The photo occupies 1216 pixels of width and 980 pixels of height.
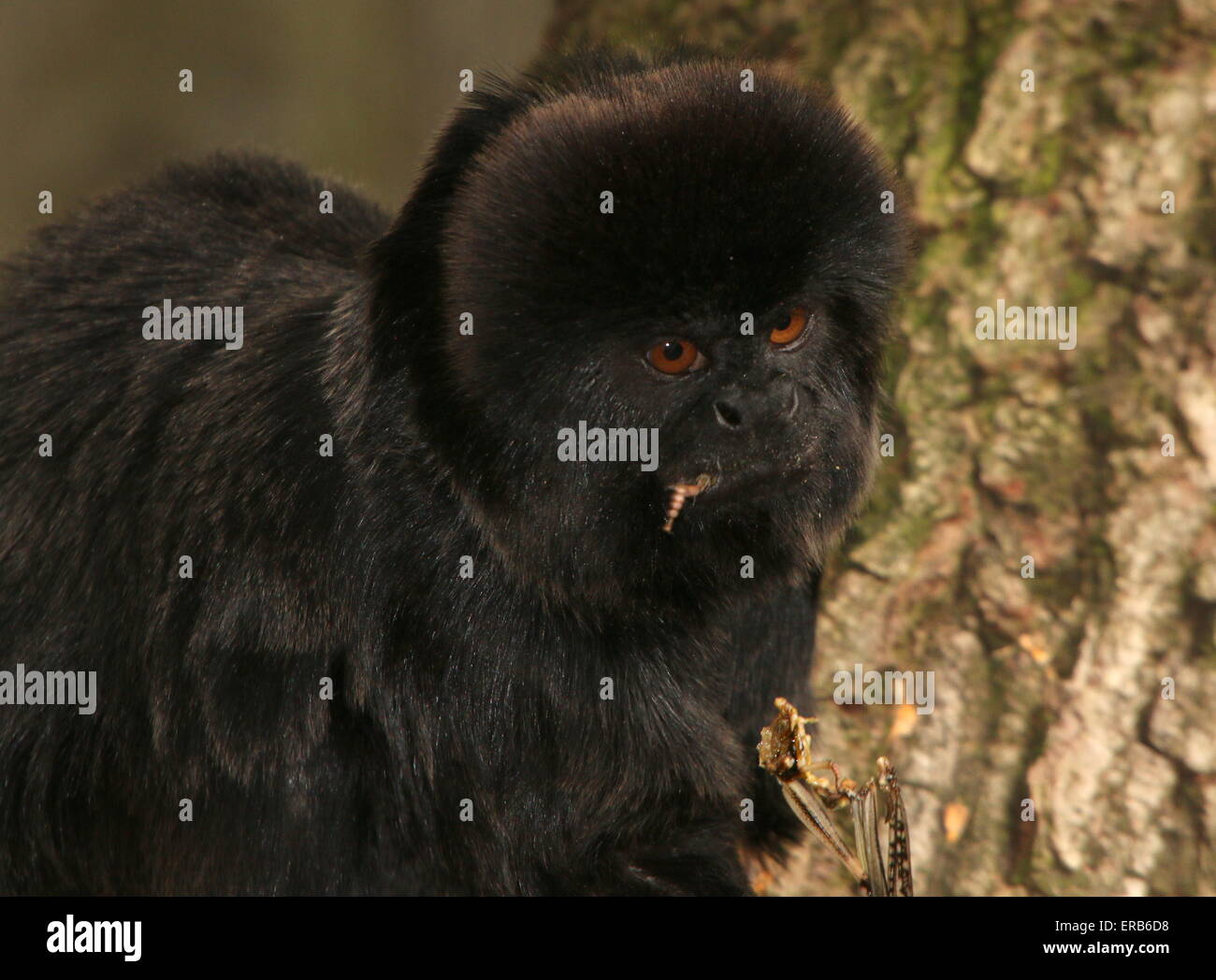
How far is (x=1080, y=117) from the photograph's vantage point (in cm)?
400

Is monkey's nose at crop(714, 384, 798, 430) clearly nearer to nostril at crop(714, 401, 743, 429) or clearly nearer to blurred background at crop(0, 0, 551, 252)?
nostril at crop(714, 401, 743, 429)

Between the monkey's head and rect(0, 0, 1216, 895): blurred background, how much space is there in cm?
51

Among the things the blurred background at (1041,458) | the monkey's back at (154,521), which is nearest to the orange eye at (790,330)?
the blurred background at (1041,458)

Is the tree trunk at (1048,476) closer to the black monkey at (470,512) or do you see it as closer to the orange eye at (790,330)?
the black monkey at (470,512)

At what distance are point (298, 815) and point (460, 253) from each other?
1199mm

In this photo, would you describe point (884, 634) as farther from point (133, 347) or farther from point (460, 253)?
point (133, 347)

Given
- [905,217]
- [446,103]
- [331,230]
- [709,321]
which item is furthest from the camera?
[446,103]

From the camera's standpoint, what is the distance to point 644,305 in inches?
106

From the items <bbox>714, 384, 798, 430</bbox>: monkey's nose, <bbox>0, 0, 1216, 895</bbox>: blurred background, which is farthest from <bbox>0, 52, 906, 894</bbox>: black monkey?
<bbox>0, 0, 1216, 895</bbox>: blurred background

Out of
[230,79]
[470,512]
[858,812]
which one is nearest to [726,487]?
[470,512]

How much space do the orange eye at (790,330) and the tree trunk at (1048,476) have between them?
1.02m

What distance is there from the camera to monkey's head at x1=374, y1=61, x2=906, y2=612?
266cm

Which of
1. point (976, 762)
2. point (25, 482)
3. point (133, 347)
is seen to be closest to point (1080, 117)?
point (976, 762)

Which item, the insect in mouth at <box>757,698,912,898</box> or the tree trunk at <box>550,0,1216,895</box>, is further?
the tree trunk at <box>550,0,1216,895</box>
